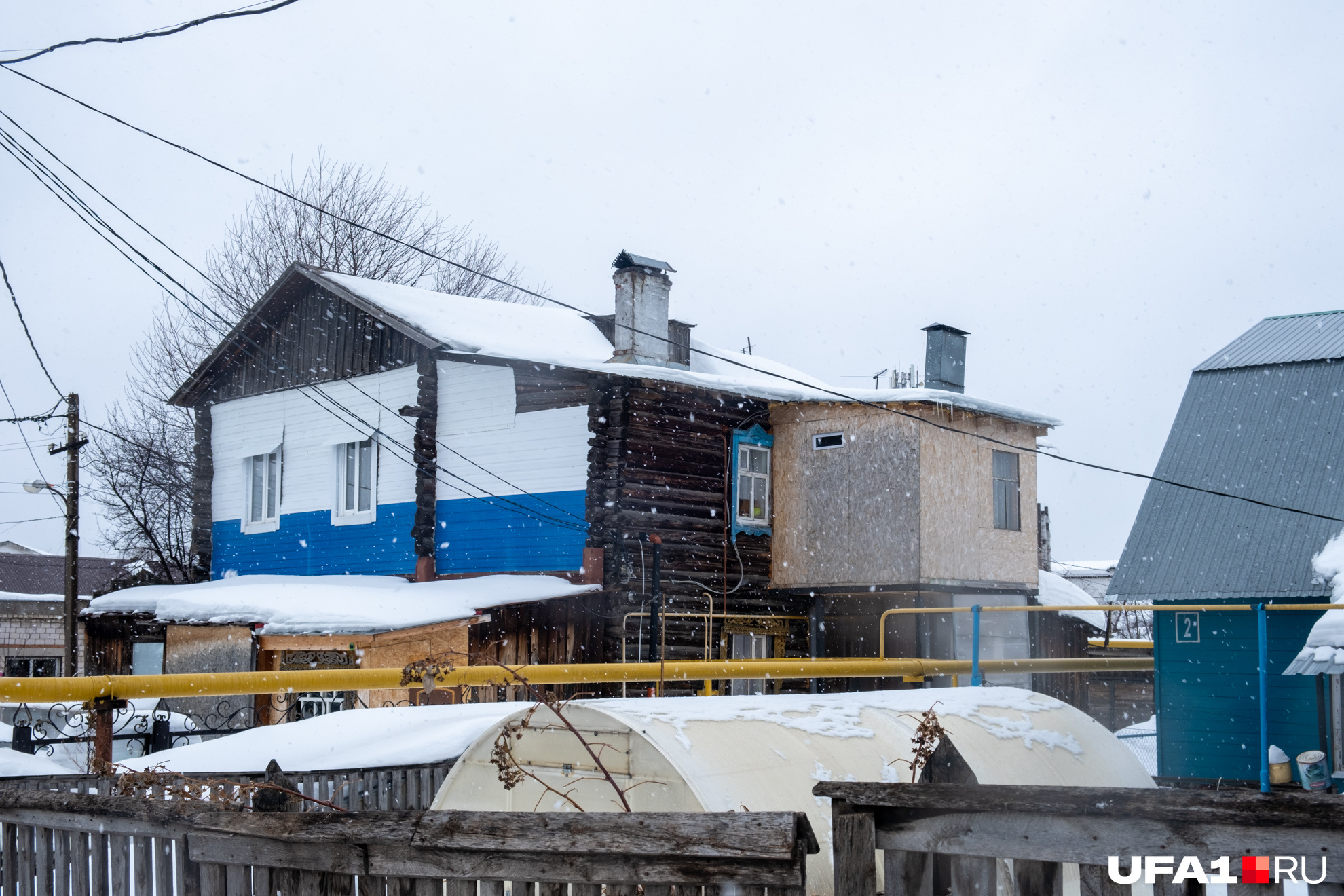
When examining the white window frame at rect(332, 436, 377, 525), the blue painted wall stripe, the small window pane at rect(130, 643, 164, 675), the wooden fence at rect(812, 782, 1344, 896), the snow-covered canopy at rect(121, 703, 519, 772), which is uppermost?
the white window frame at rect(332, 436, 377, 525)

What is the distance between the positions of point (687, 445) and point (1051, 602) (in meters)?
9.71

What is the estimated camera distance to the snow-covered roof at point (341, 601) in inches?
681

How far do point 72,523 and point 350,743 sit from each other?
15.9 meters

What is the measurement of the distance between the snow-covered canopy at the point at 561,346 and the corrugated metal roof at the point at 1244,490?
350cm

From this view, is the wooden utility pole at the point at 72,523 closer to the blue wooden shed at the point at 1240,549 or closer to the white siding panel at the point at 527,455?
the white siding panel at the point at 527,455

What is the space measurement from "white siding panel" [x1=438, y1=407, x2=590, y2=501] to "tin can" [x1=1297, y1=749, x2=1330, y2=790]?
1079 centimetres

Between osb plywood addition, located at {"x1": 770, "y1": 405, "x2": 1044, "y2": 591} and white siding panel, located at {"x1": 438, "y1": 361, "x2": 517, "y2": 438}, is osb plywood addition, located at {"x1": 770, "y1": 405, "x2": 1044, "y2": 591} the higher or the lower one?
the lower one

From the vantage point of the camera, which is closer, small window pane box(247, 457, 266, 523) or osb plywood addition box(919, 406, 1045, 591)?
osb plywood addition box(919, 406, 1045, 591)

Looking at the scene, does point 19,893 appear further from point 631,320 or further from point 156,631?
point 156,631

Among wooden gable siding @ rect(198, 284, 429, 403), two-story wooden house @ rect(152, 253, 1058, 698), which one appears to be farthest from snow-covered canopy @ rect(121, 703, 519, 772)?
wooden gable siding @ rect(198, 284, 429, 403)

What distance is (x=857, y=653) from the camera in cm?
2092

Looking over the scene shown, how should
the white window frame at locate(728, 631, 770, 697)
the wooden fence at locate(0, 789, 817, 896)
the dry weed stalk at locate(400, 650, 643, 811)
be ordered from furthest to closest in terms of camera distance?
1. the white window frame at locate(728, 631, 770, 697)
2. the dry weed stalk at locate(400, 650, 643, 811)
3. the wooden fence at locate(0, 789, 817, 896)

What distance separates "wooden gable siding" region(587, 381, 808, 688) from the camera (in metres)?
19.0

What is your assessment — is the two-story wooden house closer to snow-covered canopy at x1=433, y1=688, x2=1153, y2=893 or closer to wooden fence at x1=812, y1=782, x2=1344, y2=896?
snow-covered canopy at x1=433, y1=688, x2=1153, y2=893
